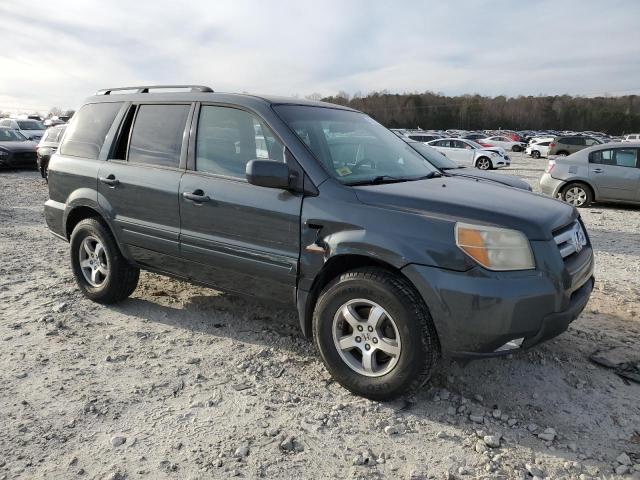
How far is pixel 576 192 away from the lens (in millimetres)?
11102

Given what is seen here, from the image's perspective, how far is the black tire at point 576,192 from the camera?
10.9m

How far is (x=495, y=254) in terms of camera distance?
9.00ft

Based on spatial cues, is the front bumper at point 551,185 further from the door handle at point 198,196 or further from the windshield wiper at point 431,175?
the door handle at point 198,196

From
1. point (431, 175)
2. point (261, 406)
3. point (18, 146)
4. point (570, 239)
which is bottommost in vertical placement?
point (261, 406)

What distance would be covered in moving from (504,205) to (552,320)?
701 mm

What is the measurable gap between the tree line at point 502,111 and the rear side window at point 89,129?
9965cm

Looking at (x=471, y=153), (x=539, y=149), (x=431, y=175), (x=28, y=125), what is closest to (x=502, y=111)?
(x=539, y=149)

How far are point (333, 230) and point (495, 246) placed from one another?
930mm

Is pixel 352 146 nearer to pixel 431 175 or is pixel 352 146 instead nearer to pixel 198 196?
pixel 431 175

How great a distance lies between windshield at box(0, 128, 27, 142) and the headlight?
19.0 metres

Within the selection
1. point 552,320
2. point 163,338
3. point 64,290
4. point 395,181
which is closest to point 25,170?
point 64,290

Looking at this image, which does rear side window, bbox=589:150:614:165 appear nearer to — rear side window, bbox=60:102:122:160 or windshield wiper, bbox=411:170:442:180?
windshield wiper, bbox=411:170:442:180

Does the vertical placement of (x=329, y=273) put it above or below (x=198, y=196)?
below

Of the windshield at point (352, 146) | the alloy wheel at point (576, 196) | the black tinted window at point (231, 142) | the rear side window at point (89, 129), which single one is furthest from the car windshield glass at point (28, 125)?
the windshield at point (352, 146)
